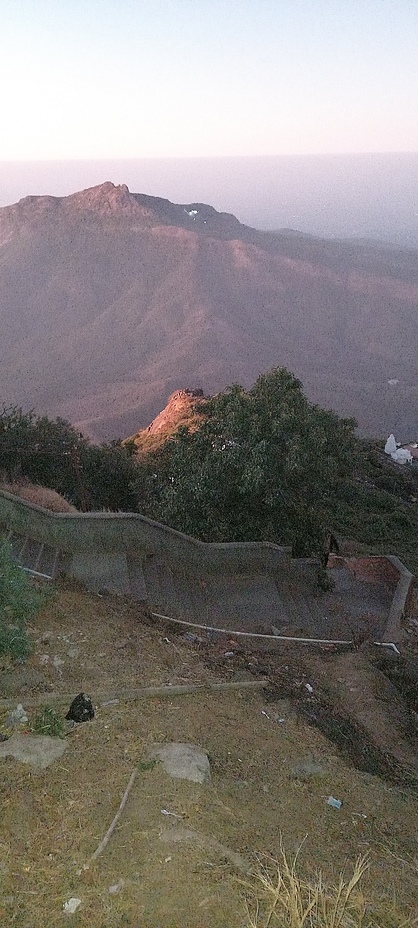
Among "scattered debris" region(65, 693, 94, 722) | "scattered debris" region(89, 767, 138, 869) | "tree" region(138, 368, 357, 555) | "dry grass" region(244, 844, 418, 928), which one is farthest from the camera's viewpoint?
"tree" region(138, 368, 357, 555)

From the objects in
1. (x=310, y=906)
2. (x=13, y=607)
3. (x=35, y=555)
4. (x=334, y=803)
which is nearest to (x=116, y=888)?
(x=310, y=906)

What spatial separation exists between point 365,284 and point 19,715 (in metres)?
98.4

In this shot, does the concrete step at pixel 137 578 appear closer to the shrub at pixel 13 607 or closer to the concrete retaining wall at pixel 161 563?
the concrete retaining wall at pixel 161 563

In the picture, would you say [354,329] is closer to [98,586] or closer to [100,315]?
[100,315]

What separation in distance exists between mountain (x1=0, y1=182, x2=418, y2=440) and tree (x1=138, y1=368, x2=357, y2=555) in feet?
136

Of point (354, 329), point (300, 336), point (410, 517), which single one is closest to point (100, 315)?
point (300, 336)

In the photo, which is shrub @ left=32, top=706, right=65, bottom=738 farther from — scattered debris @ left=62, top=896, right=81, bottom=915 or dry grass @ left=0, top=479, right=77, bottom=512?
dry grass @ left=0, top=479, right=77, bottom=512

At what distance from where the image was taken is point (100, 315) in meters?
86.0

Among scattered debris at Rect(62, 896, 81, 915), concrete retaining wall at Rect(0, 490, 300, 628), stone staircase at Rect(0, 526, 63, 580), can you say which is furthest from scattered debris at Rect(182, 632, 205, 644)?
scattered debris at Rect(62, 896, 81, 915)

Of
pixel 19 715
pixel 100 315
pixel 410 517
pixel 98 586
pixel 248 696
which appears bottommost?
pixel 100 315

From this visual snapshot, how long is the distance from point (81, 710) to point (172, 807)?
140 centimetres

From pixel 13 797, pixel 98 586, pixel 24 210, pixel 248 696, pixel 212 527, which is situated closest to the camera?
pixel 13 797

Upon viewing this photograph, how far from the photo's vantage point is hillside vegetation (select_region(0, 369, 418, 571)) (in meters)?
11.2

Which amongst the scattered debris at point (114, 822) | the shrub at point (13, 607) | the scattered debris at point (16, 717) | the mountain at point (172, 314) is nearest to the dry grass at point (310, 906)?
the scattered debris at point (114, 822)
